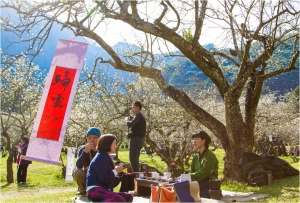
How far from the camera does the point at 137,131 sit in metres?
6.90

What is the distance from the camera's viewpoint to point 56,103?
5.12 meters

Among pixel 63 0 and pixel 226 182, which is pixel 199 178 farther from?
pixel 63 0

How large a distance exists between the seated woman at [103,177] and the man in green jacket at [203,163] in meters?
1.62

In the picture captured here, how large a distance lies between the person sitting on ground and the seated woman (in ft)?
4.61

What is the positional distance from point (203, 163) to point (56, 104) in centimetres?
258

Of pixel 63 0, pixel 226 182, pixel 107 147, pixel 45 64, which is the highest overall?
pixel 45 64

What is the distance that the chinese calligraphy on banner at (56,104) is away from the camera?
4961 mm

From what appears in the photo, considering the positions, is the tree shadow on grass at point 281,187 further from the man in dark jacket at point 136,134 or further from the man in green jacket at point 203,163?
the man in dark jacket at point 136,134

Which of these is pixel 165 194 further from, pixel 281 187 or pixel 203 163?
pixel 281 187

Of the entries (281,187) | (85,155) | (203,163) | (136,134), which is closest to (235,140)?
(281,187)

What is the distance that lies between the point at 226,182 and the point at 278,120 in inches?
368

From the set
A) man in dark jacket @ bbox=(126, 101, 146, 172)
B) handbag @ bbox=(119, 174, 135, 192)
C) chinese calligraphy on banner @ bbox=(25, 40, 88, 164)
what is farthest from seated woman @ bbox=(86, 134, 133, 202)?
man in dark jacket @ bbox=(126, 101, 146, 172)

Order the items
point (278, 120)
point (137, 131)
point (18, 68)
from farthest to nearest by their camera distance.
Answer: point (18, 68) → point (278, 120) → point (137, 131)

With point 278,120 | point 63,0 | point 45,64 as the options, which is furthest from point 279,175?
point 45,64
